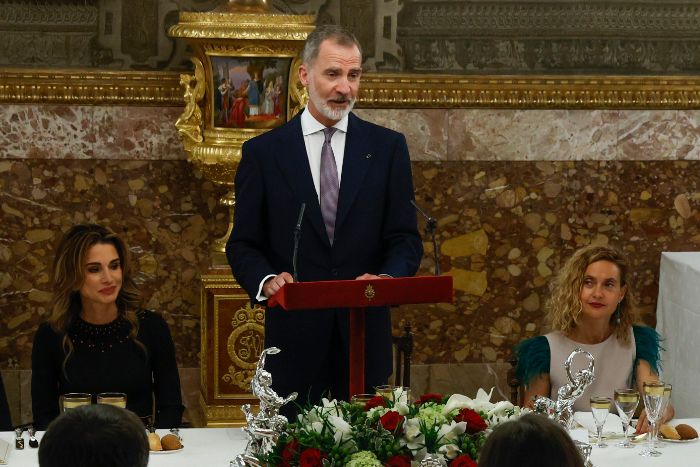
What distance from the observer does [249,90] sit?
6.36m

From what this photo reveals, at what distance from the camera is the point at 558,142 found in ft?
23.2

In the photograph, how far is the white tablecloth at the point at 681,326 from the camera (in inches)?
252

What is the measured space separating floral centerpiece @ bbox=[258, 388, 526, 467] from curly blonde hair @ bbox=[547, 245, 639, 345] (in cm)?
199

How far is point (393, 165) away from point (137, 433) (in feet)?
8.04

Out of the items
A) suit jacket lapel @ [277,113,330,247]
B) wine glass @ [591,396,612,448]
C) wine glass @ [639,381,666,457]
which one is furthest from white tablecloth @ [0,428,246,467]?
wine glass @ [639,381,666,457]

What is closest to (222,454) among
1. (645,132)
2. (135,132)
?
(135,132)

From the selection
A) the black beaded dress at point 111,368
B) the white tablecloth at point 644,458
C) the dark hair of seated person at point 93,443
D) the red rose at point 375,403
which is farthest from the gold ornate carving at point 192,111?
the dark hair of seated person at point 93,443

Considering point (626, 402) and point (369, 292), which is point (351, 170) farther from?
point (626, 402)

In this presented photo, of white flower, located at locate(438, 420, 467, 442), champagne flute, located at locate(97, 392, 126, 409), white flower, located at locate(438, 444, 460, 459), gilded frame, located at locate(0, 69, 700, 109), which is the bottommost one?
white flower, located at locate(438, 444, 460, 459)

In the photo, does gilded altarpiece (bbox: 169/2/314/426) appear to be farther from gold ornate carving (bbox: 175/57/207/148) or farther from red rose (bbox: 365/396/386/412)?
red rose (bbox: 365/396/386/412)

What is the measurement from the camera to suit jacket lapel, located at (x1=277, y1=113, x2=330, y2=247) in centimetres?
449

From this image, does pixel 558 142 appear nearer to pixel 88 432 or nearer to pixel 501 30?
pixel 501 30

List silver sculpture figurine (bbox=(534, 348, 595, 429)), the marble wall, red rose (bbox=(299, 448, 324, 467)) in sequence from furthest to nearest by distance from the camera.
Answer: the marble wall, silver sculpture figurine (bbox=(534, 348, 595, 429)), red rose (bbox=(299, 448, 324, 467))

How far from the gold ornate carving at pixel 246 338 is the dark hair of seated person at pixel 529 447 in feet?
Answer: 13.4
